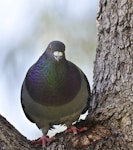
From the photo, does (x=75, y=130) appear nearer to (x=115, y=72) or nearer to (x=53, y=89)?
(x=53, y=89)

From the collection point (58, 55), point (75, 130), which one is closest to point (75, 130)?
point (75, 130)

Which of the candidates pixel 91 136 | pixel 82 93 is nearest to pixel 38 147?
pixel 91 136

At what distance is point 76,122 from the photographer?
2.93 meters

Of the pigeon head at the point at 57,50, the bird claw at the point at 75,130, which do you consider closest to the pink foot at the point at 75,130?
the bird claw at the point at 75,130

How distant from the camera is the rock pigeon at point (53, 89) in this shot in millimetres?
2713

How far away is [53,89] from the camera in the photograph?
2719 millimetres

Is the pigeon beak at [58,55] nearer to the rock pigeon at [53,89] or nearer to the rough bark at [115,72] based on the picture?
the rock pigeon at [53,89]

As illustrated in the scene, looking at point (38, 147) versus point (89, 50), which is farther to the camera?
point (89, 50)

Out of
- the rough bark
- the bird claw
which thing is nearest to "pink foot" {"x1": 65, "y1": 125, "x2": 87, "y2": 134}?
the bird claw

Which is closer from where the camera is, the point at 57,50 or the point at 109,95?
the point at 57,50

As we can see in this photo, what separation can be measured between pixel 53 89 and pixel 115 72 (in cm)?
43

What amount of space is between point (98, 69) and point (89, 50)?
6.58ft

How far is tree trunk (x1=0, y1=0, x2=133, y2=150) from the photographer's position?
2475 millimetres

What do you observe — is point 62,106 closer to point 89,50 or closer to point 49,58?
point 49,58
